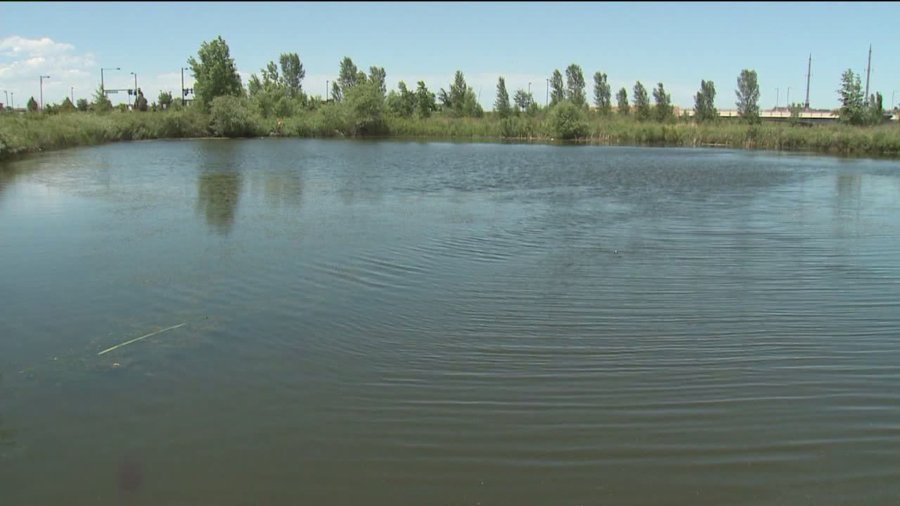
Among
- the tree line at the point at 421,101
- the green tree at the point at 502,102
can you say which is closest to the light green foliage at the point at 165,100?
the tree line at the point at 421,101

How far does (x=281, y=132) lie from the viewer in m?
66.4

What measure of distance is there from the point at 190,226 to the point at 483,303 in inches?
300

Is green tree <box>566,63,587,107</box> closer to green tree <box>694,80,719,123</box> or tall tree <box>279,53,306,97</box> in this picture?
green tree <box>694,80,719,123</box>

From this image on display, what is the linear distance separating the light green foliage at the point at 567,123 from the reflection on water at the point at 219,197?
40674 mm

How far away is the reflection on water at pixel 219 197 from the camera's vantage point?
46.2ft

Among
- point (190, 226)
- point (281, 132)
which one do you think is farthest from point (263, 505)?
point (281, 132)

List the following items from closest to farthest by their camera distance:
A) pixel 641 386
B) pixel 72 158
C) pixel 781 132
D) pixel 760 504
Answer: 1. pixel 760 504
2. pixel 641 386
3. pixel 72 158
4. pixel 781 132

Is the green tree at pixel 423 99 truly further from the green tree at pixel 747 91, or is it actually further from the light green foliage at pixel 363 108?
the green tree at pixel 747 91

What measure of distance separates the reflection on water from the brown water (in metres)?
0.32

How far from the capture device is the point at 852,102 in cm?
5712

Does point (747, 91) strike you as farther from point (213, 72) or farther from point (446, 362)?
point (446, 362)

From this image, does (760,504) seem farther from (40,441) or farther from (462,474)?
(40,441)

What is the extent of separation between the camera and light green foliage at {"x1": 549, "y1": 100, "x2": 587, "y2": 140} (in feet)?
201

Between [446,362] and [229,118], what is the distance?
58.2m
